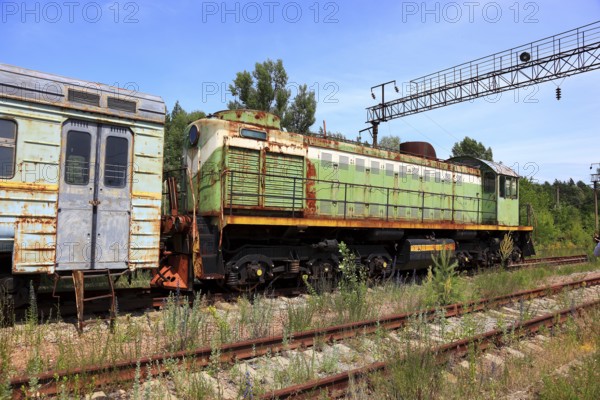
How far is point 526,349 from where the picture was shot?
6172 millimetres

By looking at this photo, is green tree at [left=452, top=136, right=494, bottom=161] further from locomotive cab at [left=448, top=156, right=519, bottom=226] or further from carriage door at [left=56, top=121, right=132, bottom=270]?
carriage door at [left=56, top=121, right=132, bottom=270]

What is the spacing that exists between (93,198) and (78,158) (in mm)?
673

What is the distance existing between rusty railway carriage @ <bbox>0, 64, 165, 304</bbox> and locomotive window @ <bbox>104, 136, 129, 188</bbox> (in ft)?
0.05

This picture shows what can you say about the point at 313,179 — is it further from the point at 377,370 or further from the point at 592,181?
the point at 592,181

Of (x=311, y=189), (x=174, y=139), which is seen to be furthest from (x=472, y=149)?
(x=311, y=189)

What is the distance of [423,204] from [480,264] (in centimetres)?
438

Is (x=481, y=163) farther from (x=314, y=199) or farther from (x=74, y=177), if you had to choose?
(x=74, y=177)

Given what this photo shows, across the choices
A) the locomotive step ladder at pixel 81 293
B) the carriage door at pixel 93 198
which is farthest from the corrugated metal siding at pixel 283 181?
the locomotive step ladder at pixel 81 293

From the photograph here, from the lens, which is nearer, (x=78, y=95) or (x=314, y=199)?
(x=78, y=95)

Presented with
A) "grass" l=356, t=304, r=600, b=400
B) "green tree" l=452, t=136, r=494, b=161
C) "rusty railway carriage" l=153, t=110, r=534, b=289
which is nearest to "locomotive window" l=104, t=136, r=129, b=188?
"rusty railway carriage" l=153, t=110, r=534, b=289

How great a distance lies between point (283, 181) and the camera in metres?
9.81

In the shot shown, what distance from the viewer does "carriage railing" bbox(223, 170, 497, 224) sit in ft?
29.5

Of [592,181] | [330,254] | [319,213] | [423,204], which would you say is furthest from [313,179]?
[592,181]

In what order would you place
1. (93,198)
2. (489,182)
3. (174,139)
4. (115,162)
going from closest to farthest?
(93,198), (115,162), (489,182), (174,139)
